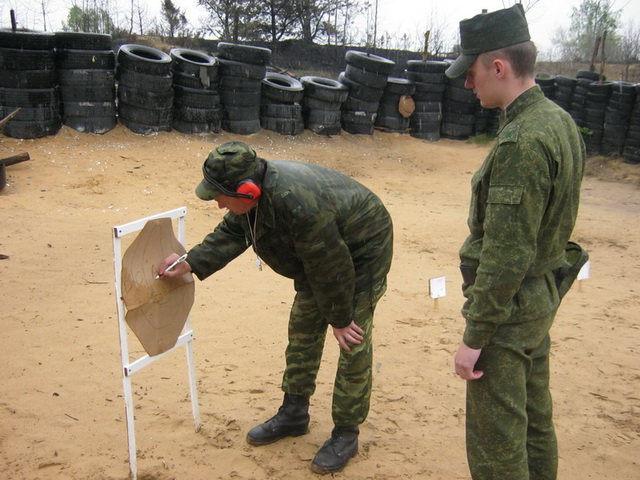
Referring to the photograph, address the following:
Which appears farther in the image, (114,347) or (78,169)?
(78,169)

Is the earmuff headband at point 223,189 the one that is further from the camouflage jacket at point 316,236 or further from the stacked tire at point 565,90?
the stacked tire at point 565,90

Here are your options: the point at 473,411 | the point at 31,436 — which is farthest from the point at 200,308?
the point at 473,411

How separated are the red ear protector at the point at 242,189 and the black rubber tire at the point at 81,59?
7.98 m

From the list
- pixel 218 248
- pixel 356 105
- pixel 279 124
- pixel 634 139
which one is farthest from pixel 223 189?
pixel 634 139

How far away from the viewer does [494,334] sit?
199cm

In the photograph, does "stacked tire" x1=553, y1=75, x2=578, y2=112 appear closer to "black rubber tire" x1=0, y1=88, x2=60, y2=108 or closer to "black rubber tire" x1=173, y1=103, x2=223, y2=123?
"black rubber tire" x1=173, y1=103, x2=223, y2=123

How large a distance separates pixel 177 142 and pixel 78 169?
1996mm

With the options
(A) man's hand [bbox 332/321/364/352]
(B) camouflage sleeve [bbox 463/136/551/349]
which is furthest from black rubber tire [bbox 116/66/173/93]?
(B) camouflage sleeve [bbox 463/136/551/349]

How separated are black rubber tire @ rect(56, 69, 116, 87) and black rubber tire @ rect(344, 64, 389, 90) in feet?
17.4

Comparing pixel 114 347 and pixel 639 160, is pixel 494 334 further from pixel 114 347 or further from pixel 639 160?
pixel 639 160

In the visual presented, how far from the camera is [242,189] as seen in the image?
2361 mm

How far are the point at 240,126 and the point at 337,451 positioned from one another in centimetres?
886

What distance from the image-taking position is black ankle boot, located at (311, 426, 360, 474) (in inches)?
113

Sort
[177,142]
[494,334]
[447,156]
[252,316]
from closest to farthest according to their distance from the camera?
[494,334], [252,316], [177,142], [447,156]
